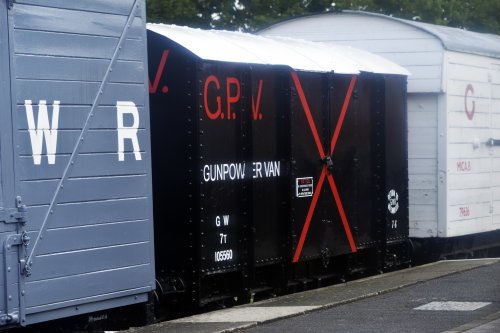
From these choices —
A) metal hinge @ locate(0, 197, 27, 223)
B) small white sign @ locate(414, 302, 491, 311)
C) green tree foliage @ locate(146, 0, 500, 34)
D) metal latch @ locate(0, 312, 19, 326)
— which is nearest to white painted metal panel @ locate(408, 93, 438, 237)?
small white sign @ locate(414, 302, 491, 311)

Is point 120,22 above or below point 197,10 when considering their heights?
below

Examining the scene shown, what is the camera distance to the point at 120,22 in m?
9.08

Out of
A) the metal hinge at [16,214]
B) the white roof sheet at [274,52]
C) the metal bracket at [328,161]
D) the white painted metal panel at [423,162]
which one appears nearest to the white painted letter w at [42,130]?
the metal hinge at [16,214]

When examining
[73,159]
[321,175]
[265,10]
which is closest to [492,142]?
[321,175]

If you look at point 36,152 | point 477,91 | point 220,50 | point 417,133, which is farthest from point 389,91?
point 36,152

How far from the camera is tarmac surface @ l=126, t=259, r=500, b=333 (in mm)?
9469

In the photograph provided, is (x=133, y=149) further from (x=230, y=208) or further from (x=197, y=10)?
(x=197, y=10)

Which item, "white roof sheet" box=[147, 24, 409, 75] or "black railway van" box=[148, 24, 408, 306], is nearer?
"black railway van" box=[148, 24, 408, 306]

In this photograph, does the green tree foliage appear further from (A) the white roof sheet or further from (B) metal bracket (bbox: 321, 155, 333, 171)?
(B) metal bracket (bbox: 321, 155, 333, 171)

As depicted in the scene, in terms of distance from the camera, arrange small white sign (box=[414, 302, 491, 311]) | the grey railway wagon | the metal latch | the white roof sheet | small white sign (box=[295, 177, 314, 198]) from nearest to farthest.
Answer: the metal latch
the grey railway wagon
small white sign (box=[414, 302, 491, 311])
the white roof sheet
small white sign (box=[295, 177, 314, 198])

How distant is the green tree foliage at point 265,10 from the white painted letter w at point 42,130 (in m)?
24.1

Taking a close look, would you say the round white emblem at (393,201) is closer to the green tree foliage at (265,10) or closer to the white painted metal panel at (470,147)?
the white painted metal panel at (470,147)

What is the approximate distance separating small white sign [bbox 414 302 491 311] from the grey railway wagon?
2.89m

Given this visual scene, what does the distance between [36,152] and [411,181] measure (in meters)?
8.48
